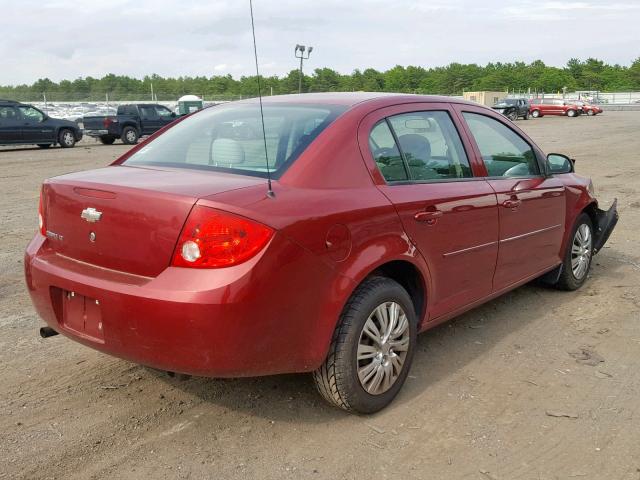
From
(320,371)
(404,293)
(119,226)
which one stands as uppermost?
(119,226)

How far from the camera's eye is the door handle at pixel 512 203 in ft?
13.8

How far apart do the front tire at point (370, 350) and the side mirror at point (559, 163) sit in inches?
88.5

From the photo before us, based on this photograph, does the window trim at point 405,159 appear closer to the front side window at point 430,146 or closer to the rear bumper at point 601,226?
the front side window at point 430,146

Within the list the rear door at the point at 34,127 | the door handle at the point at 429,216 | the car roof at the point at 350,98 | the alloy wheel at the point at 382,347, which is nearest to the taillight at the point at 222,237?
the alloy wheel at the point at 382,347

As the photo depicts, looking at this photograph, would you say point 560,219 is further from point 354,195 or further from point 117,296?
point 117,296

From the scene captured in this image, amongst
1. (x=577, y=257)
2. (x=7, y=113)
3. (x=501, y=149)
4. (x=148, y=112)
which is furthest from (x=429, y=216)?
(x=148, y=112)

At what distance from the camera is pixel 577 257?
5375mm

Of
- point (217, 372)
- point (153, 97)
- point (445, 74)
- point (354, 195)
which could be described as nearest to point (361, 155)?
point (354, 195)

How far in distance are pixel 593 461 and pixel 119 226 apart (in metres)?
2.39

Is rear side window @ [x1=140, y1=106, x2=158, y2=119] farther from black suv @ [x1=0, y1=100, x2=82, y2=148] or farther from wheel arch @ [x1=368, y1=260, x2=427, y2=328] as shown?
wheel arch @ [x1=368, y1=260, x2=427, y2=328]

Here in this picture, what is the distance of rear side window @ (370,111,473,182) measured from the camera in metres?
3.54

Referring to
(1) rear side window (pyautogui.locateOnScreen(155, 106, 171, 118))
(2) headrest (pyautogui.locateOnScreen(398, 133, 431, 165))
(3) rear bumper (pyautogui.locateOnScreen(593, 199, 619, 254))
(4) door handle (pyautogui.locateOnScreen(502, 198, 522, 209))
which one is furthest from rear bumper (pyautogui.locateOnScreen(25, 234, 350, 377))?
(1) rear side window (pyautogui.locateOnScreen(155, 106, 171, 118))

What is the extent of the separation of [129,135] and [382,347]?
23.9 m

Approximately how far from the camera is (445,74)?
95375mm
